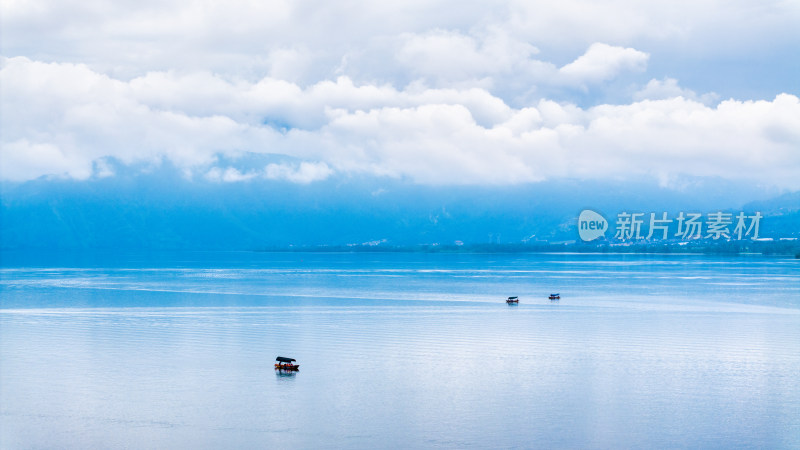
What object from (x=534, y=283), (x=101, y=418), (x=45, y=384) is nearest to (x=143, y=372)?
(x=45, y=384)

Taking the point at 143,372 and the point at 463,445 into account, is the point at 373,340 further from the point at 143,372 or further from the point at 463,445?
the point at 463,445

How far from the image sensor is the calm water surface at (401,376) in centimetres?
2525

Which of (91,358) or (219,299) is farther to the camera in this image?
(219,299)

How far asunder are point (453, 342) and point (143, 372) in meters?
15.4

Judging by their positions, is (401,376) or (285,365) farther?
Result: (285,365)

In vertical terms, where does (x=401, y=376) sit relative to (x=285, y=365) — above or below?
below

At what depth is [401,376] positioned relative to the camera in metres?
33.6

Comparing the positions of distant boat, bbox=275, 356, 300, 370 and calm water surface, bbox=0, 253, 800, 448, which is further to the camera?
distant boat, bbox=275, 356, 300, 370

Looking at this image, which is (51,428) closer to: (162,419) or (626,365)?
(162,419)

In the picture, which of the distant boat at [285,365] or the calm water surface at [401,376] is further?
the distant boat at [285,365]

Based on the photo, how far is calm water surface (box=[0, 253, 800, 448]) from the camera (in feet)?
82.8

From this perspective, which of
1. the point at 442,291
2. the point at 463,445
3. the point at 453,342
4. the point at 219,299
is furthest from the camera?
the point at 442,291

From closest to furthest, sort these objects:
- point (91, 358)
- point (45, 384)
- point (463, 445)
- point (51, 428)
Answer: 1. point (463, 445)
2. point (51, 428)
3. point (45, 384)
4. point (91, 358)

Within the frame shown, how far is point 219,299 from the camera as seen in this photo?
241 ft
